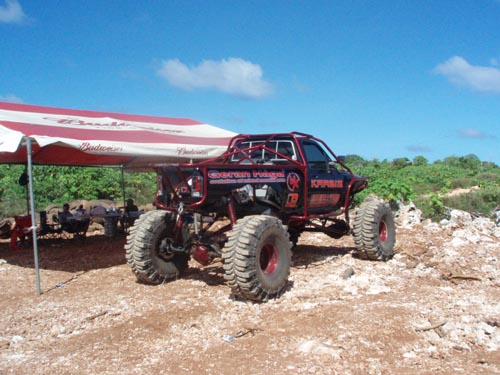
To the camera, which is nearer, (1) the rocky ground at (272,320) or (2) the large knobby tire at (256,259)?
(1) the rocky ground at (272,320)

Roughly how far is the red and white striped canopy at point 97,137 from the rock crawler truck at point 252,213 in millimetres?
1886

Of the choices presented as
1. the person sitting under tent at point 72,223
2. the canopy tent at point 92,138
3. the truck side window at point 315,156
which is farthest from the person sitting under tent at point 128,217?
the truck side window at point 315,156

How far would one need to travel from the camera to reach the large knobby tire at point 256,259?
5703 millimetres

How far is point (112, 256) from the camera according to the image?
9.76 meters

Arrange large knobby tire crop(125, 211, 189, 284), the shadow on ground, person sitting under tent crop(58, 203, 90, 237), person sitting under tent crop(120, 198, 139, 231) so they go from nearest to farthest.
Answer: large knobby tire crop(125, 211, 189, 284) → the shadow on ground → person sitting under tent crop(58, 203, 90, 237) → person sitting under tent crop(120, 198, 139, 231)

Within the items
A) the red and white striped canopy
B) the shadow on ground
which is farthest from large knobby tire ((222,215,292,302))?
Answer: the shadow on ground

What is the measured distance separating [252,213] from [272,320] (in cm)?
217

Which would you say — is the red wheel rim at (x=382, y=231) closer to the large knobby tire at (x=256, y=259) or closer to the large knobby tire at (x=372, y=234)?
the large knobby tire at (x=372, y=234)

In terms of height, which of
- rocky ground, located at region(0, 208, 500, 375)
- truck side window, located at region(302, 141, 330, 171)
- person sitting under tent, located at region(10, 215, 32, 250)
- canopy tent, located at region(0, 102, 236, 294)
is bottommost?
rocky ground, located at region(0, 208, 500, 375)

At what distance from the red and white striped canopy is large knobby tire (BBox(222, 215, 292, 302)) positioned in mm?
3437

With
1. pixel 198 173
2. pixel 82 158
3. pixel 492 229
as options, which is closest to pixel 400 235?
pixel 492 229

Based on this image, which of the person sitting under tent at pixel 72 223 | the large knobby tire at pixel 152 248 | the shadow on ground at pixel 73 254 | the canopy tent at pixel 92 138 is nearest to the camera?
the large knobby tire at pixel 152 248

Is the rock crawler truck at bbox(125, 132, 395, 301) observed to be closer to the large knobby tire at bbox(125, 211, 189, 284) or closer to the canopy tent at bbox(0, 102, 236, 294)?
the large knobby tire at bbox(125, 211, 189, 284)

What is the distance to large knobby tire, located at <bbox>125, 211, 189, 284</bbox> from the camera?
6.64 meters
